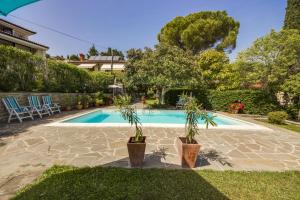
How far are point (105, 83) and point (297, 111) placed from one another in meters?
20.6

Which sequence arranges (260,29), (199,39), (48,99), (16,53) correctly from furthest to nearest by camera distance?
(199,39) → (260,29) → (48,99) → (16,53)

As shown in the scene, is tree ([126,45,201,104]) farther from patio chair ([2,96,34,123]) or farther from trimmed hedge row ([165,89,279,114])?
patio chair ([2,96,34,123])

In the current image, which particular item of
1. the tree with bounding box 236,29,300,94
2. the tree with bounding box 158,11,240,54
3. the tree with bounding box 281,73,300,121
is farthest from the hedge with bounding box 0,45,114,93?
the tree with bounding box 281,73,300,121

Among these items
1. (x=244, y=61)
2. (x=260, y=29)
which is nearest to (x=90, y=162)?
(x=244, y=61)

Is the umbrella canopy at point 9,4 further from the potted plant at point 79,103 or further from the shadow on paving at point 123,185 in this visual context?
the potted plant at point 79,103

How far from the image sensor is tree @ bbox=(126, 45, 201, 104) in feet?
51.4

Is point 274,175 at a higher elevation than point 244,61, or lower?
lower

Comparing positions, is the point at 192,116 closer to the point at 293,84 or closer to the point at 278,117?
the point at 278,117

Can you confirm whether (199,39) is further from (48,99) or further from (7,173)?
(7,173)

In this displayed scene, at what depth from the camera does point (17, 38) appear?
22562 mm

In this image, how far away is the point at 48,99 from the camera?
12375mm

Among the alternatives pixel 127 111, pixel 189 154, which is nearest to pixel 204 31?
pixel 127 111

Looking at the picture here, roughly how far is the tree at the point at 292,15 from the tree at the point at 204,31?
6.28m

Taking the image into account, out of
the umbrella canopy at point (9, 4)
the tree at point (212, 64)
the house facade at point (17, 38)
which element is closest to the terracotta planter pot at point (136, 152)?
the umbrella canopy at point (9, 4)
